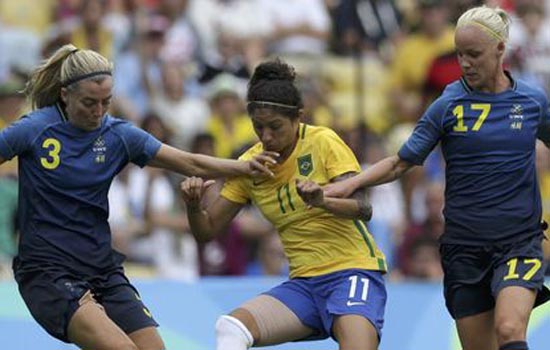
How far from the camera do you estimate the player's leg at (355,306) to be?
290 inches

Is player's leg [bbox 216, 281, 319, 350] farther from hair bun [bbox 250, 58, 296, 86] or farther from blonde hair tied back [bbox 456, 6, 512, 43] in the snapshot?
blonde hair tied back [bbox 456, 6, 512, 43]

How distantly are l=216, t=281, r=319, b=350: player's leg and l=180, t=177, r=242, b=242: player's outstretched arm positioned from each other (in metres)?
0.46

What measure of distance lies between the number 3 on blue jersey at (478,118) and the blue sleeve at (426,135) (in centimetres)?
7

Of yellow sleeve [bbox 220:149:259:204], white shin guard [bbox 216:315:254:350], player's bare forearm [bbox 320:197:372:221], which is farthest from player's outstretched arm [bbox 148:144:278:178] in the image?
white shin guard [bbox 216:315:254:350]

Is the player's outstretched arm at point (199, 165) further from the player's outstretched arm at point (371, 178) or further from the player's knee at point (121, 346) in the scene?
the player's knee at point (121, 346)

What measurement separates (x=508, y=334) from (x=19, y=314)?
354 centimetres

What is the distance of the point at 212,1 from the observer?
13570 mm

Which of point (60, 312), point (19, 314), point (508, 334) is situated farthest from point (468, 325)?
point (19, 314)

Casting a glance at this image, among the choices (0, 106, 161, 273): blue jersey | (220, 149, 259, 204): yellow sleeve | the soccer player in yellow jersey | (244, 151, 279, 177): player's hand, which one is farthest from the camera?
(220, 149, 259, 204): yellow sleeve

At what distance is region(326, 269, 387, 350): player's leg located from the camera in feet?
24.2

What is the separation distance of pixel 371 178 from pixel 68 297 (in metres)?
1.63

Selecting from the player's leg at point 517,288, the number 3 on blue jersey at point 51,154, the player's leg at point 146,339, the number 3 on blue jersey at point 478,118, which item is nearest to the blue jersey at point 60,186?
the number 3 on blue jersey at point 51,154

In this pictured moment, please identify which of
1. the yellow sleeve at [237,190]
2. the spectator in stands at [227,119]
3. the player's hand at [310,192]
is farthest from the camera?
the spectator in stands at [227,119]

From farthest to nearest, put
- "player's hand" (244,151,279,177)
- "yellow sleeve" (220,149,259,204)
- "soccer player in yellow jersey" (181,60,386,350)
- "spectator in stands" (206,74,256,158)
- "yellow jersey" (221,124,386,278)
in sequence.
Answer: "spectator in stands" (206,74,256,158) → "yellow sleeve" (220,149,259,204) → "yellow jersey" (221,124,386,278) → "player's hand" (244,151,279,177) → "soccer player in yellow jersey" (181,60,386,350)
